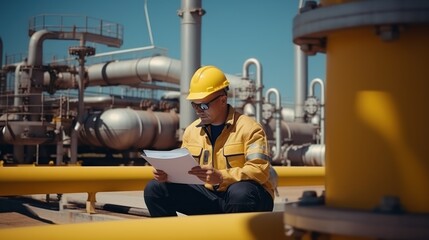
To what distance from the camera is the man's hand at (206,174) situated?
8.86 ft

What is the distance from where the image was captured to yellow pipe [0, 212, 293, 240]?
1.59 metres

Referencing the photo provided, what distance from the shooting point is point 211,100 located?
316cm

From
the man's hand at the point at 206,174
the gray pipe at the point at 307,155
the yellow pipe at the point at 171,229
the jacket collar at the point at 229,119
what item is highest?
the jacket collar at the point at 229,119

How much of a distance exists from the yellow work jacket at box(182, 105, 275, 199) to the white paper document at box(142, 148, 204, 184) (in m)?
0.18

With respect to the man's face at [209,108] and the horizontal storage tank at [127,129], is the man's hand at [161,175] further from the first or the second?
the horizontal storage tank at [127,129]

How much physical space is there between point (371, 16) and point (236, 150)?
1849 mm

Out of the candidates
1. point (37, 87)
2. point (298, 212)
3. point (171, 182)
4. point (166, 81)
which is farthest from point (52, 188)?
point (166, 81)

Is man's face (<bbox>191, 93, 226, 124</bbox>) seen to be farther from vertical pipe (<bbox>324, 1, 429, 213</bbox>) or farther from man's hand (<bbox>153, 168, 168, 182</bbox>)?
vertical pipe (<bbox>324, 1, 429, 213</bbox>)

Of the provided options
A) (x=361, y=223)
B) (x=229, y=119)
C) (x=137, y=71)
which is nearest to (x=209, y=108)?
(x=229, y=119)

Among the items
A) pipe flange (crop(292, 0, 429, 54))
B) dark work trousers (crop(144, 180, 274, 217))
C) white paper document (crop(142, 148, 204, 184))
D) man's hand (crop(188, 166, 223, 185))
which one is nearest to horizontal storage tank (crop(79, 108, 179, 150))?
dark work trousers (crop(144, 180, 274, 217))

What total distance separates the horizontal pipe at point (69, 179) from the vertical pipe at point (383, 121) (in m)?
2.66

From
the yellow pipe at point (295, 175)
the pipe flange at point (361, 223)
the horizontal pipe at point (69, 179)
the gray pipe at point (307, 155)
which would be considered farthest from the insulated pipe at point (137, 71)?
the pipe flange at point (361, 223)

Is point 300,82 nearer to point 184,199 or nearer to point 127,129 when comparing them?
point 127,129

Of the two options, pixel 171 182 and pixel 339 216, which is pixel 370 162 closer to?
pixel 339 216
